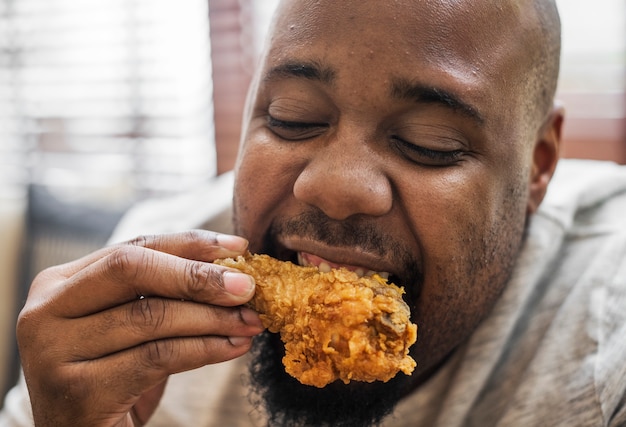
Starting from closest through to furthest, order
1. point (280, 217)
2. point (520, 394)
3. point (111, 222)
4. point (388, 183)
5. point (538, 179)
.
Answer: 1. point (388, 183)
2. point (280, 217)
3. point (520, 394)
4. point (538, 179)
5. point (111, 222)

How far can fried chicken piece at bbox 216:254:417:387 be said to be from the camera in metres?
1.21

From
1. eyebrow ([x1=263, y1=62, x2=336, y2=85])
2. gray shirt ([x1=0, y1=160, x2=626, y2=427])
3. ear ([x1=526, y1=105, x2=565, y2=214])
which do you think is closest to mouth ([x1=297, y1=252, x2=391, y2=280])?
eyebrow ([x1=263, y1=62, x2=336, y2=85])

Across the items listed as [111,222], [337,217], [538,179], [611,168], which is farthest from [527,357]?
[111,222]

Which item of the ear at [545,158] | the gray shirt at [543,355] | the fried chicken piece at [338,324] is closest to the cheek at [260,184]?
the fried chicken piece at [338,324]

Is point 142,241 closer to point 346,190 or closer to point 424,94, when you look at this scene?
point 346,190

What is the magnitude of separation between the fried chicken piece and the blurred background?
2.03m

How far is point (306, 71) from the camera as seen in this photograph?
1.43 m

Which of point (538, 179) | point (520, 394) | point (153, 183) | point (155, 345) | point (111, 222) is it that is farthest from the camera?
point (153, 183)

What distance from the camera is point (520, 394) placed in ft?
5.40

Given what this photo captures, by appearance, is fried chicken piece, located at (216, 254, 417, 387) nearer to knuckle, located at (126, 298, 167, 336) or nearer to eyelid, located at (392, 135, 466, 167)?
knuckle, located at (126, 298, 167, 336)

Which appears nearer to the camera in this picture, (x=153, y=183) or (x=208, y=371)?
(x=208, y=371)

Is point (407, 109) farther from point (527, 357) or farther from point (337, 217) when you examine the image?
point (527, 357)

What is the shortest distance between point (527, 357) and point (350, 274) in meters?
0.78

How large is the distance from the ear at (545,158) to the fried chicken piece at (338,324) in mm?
770
